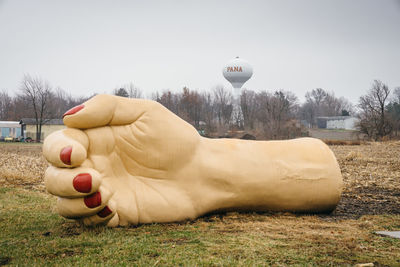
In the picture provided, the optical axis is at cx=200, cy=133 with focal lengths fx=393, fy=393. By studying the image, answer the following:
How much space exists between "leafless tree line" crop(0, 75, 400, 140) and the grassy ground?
28126 millimetres

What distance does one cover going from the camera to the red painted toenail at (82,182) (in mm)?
4332

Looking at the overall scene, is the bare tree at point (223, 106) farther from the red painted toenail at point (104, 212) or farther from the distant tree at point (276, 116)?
the red painted toenail at point (104, 212)

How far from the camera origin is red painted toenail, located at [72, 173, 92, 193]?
4.33 metres

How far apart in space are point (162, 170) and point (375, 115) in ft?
131

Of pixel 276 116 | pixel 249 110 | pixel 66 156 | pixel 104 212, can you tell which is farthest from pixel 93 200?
pixel 249 110

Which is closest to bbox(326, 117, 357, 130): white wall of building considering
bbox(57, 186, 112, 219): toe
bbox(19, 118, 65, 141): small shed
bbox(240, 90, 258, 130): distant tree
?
bbox(240, 90, 258, 130): distant tree

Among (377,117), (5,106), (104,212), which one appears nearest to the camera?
(104,212)

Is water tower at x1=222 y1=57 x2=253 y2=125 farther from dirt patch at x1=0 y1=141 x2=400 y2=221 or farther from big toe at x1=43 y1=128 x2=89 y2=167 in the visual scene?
big toe at x1=43 y1=128 x2=89 y2=167

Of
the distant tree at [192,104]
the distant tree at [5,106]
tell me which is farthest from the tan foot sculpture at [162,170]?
the distant tree at [5,106]

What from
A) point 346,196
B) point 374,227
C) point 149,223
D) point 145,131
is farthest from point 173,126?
point 346,196

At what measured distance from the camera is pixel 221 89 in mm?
56844

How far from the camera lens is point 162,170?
5328 mm

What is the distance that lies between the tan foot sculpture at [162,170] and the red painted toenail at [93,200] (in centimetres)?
1

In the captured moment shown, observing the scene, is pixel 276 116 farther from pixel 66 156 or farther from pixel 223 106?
pixel 66 156
